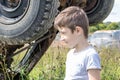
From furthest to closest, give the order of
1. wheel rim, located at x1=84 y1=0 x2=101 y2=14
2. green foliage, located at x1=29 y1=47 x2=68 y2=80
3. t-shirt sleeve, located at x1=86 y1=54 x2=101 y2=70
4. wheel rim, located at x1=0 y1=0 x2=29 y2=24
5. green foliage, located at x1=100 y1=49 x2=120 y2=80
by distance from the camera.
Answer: wheel rim, located at x1=84 y1=0 x2=101 y2=14 < green foliage, located at x1=100 y1=49 x2=120 y2=80 < green foliage, located at x1=29 y1=47 x2=68 y2=80 < wheel rim, located at x1=0 y1=0 x2=29 y2=24 < t-shirt sleeve, located at x1=86 y1=54 x2=101 y2=70

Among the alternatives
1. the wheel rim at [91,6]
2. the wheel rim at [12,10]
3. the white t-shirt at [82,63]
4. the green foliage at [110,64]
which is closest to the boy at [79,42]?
the white t-shirt at [82,63]

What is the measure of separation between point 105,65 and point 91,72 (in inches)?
147

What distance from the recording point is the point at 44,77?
6.37 m

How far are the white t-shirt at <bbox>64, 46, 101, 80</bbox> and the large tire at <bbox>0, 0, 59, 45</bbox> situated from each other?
195 centimetres

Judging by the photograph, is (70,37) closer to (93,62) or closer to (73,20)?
(73,20)

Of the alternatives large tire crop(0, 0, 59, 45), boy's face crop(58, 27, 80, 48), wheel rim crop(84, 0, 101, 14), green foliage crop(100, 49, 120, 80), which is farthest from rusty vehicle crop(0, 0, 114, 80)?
boy's face crop(58, 27, 80, 48)

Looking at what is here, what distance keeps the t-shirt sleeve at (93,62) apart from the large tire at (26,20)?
2.12 meters

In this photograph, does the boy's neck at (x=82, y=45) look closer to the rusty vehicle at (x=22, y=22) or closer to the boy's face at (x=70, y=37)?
the boy's face at (x=70, y=37)

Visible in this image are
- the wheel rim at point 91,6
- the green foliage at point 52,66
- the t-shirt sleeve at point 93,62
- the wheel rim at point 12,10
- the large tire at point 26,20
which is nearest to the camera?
the t-shirt sleeve at point 93,62

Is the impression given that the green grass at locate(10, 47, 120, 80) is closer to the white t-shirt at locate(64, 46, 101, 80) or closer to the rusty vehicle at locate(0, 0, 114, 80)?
the rusty vehicle at locate(0, 0, 114, 80)

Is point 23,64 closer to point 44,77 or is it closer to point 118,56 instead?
point 44,77

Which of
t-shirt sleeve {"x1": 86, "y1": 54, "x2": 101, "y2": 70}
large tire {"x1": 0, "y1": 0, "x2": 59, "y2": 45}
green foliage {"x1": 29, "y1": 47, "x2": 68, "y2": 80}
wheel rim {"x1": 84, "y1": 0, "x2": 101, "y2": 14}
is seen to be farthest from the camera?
wheel rim {"x1": 84, "y1": 0, "x2": 101, "y2": 14}

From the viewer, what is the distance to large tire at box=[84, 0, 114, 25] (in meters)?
7.33

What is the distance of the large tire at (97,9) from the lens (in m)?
7.33
